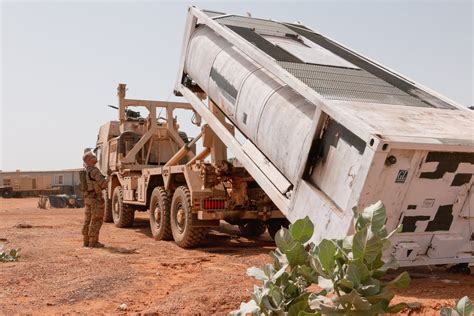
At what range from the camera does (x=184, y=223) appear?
8945mm

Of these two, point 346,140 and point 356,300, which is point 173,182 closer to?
point 346,140

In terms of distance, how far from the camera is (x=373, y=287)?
6.95ft

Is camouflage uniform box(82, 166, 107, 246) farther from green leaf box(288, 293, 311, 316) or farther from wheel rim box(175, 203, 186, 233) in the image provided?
green leaf box(288, 293, 311, 316)

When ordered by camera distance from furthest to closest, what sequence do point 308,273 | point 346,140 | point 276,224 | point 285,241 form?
point 276,224
point 346,140
point 285,241
point 308,273

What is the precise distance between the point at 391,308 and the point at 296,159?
337 cm

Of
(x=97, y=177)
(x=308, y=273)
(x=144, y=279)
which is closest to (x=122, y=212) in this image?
(x=97, y=177)

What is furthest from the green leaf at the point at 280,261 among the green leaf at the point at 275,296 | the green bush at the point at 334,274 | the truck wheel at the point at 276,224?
the truck wheel at the point at 276,224

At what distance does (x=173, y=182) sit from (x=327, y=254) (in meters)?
7.58

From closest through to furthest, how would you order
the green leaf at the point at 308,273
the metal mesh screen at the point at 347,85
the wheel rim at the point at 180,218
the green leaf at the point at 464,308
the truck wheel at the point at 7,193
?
the green leaf at the point at 464,308, the green leaf at the point at 308,273, the metal mesh screen at the point at 347,85, the wheel rim at the point at 180,218, the truck wheel at the point at 7,193

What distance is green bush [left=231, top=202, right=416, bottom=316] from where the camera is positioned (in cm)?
212

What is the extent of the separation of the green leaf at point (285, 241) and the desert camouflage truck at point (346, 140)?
2116mm

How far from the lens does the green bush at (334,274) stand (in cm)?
212

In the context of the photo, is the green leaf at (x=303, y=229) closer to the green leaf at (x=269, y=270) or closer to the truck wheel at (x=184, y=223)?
the green leaf at (x=269, y=270)

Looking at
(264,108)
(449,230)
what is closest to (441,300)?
(449,230)
